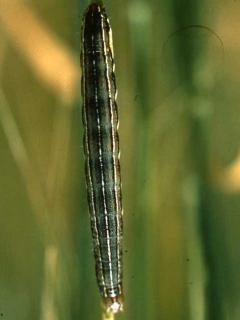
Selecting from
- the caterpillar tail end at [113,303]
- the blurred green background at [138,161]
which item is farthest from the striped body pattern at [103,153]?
the blurred green background at [138,161]

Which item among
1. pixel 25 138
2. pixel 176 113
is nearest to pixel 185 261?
pixel 176 113

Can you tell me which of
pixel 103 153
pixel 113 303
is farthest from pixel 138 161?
pixel 113 303

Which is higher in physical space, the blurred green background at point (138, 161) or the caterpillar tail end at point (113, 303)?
the blurred green background at point (138, 161)

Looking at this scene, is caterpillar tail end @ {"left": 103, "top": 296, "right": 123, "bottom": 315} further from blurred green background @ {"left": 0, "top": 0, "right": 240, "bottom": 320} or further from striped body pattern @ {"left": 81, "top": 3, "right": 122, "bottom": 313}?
blurred green background @ {"left": 0, "top": 0, "right": 240, "bottom": 320}

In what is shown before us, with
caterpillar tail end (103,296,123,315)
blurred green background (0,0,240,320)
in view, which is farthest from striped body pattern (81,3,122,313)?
blurred green background (0,0,240,320)

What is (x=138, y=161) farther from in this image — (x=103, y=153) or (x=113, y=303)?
(x=113, y=303)

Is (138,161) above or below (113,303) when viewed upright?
above

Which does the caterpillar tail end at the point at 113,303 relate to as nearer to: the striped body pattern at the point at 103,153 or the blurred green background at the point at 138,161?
the striped body pattern at the point at 103,153
